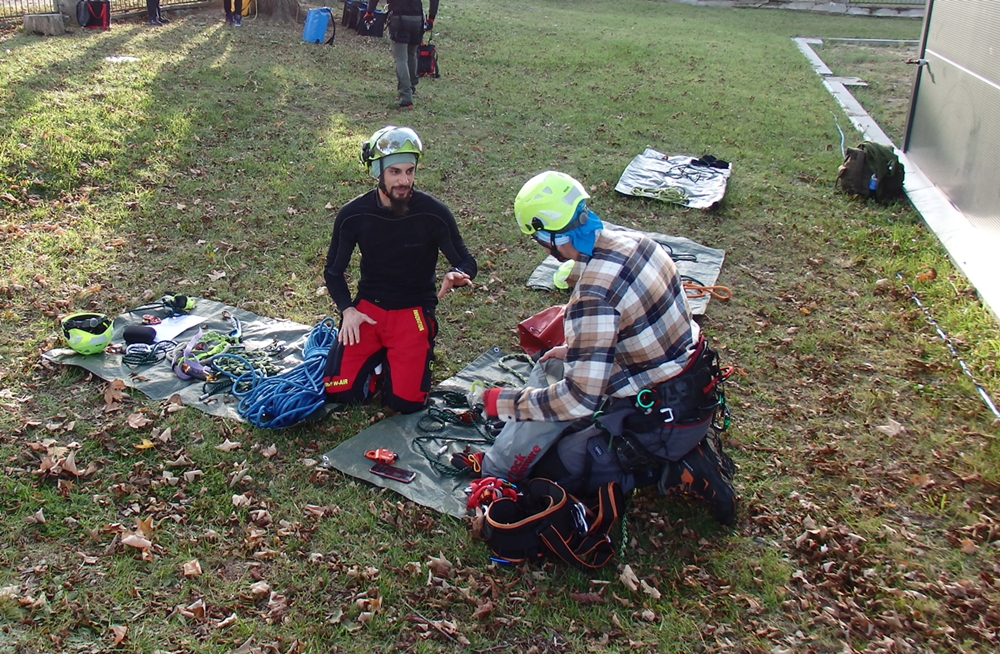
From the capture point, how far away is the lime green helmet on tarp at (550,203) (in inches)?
143

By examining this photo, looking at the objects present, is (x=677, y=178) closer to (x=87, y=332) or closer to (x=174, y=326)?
(x=174, y=326)

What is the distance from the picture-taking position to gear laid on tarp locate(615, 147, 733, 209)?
29.3ft

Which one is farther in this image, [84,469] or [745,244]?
[745,244]

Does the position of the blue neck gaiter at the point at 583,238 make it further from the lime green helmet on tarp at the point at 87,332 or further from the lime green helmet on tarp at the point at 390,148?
the lime green helmet on tarp at the point at 87,332

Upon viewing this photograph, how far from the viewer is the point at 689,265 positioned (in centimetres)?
737

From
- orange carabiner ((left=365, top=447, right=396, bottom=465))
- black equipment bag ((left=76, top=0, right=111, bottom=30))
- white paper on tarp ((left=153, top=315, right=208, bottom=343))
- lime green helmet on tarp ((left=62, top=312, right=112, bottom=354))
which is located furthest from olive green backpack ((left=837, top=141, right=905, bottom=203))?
black equipment bag ((left=76, top=0, right=111, bottom=30))

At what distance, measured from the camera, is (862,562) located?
13.0 ft

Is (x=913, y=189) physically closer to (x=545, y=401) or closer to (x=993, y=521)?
(x=993, y=521)

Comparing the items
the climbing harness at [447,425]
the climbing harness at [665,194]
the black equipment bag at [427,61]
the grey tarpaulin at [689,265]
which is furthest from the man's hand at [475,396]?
the black equipment bag at [427,61]

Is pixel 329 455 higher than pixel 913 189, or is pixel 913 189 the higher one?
pixel 913 189

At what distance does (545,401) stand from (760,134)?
31.8 feet

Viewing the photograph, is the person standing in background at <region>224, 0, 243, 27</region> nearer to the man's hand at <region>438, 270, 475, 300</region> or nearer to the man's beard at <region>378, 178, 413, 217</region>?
the man's beard at <region>378, 178, 413, 217</region>

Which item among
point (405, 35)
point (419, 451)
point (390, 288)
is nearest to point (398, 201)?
point (390, 288)

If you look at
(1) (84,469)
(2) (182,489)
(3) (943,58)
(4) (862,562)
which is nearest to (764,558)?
(4) (862,562)
